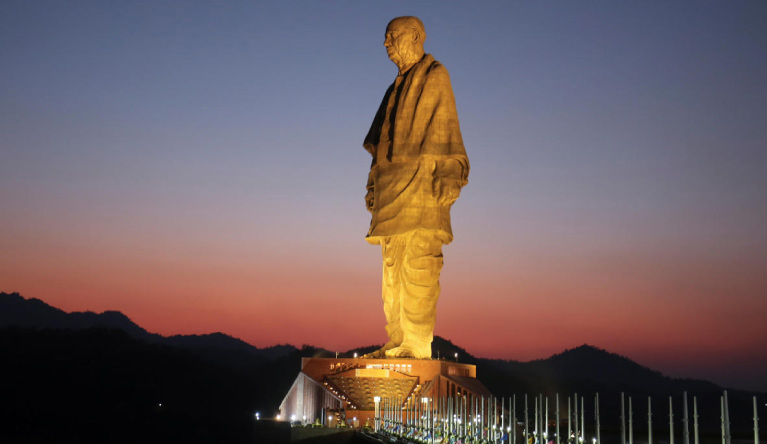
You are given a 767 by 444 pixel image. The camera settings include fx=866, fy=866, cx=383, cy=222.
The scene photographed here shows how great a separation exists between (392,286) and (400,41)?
7.67 metres

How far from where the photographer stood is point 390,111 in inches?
1085

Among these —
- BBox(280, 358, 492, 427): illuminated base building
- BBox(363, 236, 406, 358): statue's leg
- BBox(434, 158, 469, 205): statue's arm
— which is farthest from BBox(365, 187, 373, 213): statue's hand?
BBox(280, 358, 492, 427): illuminated base building

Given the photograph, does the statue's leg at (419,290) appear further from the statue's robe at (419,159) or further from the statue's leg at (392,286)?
the statue's robe at (419,159)

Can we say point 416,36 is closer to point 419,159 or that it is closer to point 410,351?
point 419,159

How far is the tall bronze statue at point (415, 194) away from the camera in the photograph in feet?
85.4

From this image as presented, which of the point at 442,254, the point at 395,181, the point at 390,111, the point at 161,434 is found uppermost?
the point at 390,111

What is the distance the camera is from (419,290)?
26.1 metres

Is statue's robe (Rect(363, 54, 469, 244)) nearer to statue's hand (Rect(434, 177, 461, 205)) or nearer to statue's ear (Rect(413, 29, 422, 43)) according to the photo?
statue's hand (Rect(434, 177, 461, 205))

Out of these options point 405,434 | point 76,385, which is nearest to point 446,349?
point 76,385

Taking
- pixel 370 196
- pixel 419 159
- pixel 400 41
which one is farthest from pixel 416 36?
pixel 370 196

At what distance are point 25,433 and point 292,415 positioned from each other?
2077cm

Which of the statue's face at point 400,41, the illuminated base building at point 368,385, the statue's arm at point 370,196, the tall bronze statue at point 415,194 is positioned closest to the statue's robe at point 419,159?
the tall bronze statue at point 415,194

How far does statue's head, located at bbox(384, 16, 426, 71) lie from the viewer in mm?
27094

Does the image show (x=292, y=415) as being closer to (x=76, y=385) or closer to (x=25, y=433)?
(x=25, y=433)
